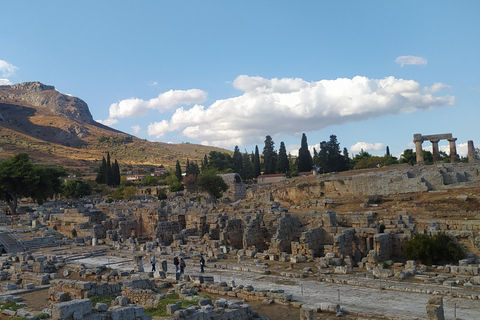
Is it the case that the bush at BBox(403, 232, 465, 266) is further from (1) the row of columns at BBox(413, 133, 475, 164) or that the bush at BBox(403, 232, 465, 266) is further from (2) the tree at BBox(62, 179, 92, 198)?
(2) the tree at BBox(62, 179, 92, 198)

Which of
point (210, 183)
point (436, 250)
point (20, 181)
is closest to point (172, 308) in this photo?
point (436, 250)

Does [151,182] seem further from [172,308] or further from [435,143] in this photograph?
[172,308]

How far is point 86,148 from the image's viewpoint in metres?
157

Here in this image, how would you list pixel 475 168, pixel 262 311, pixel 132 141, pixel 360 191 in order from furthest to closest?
pixel 132 141, pixel 360 191, pixel 475 168, pixel 262 311

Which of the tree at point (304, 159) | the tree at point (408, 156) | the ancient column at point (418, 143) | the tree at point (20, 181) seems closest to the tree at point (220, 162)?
the tree at point (304, 159)

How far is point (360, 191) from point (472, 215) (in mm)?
14113

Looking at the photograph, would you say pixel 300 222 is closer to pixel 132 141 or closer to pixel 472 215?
pixel 472 215

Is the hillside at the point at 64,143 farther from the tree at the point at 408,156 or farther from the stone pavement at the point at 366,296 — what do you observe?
the stone pavement at the point at 366,296

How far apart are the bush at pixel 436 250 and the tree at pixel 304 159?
4975cm

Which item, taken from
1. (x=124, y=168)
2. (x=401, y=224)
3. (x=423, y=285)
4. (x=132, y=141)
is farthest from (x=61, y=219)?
(x=132, y=141)

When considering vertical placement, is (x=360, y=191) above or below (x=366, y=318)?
above

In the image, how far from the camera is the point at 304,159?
6762 cm

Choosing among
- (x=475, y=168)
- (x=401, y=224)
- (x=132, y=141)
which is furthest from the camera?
(x=132, y=141)

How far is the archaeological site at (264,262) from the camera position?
435 inches
